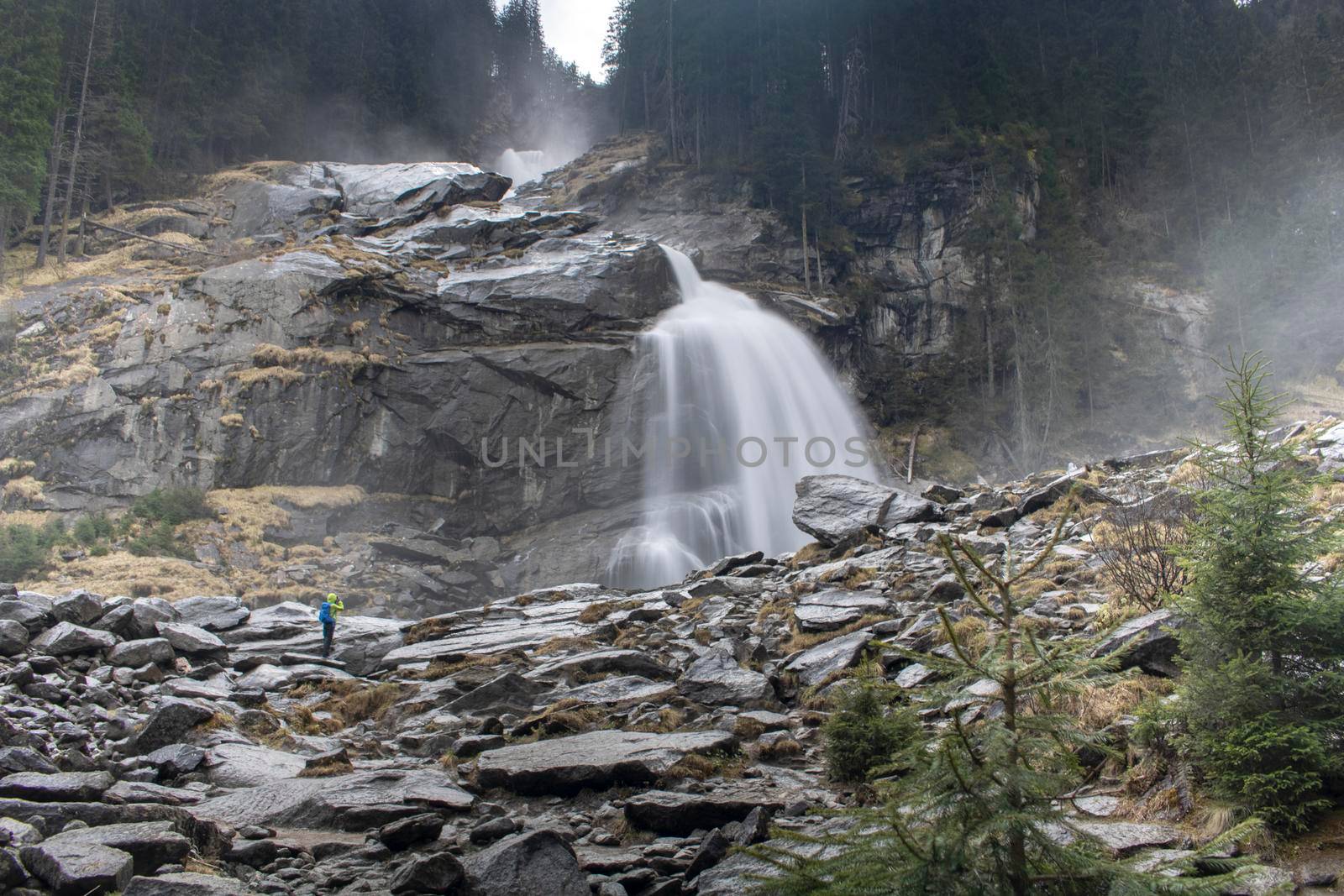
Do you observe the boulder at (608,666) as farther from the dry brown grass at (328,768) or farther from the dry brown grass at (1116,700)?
the dry brown grass at (1116,700)

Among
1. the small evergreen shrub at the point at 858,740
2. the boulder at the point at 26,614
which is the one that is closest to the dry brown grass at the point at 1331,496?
the small evergreen shrub at the point at 858,740

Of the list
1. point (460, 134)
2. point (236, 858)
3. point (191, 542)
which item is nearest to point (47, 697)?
point (236, 858)

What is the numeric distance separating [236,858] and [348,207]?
4317 cm

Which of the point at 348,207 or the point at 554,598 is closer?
the point at 554,598

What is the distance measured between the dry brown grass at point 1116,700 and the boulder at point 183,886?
6.20m

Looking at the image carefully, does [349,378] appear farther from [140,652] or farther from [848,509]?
[848,509]

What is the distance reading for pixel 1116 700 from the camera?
688 cm

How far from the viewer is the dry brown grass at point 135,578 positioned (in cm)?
2181

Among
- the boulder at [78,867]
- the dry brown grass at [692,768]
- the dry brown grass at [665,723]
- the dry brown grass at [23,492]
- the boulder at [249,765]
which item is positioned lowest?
the dry brown grass at [665,723]

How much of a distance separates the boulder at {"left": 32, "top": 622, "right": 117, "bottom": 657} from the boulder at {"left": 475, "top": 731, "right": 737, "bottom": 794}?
294 inches

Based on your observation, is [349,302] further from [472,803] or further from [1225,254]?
[1225,254]

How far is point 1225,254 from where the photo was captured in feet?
143


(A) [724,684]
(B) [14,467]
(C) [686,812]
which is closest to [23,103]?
(B) [14,467]

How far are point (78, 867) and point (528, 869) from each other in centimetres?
257
